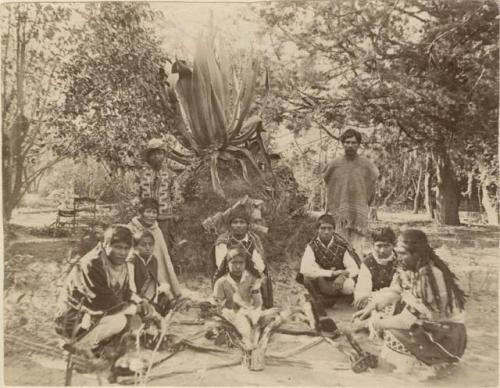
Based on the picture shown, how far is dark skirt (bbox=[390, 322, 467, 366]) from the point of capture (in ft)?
14.3

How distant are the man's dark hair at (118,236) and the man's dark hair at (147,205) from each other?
0.21 meters

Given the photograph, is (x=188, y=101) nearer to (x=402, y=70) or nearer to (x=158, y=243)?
(x=158, y=243)

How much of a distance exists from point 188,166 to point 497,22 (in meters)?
2.87

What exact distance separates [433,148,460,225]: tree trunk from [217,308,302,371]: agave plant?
166 cm

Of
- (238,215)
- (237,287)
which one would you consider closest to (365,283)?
(237,287)

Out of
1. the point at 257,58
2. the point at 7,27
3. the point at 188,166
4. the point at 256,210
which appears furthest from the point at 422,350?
the point at 7,27

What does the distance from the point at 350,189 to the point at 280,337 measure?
1373 mm

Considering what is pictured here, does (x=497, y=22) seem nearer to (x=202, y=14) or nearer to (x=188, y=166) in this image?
(x=202, y=14)

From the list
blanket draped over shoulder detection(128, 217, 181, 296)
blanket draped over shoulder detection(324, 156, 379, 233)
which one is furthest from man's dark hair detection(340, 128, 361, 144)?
blanket draped over shoulder detection(128, 217, 181, 296)

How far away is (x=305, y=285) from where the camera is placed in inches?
182

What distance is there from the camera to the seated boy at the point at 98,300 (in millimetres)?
4301

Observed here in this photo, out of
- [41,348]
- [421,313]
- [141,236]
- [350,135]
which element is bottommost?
[41,348]

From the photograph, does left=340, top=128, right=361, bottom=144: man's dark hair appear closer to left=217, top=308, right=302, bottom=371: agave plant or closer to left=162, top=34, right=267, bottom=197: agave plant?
left=162, top=34, right=267, bottom=197: agave plant

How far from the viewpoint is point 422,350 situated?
14.3ft
